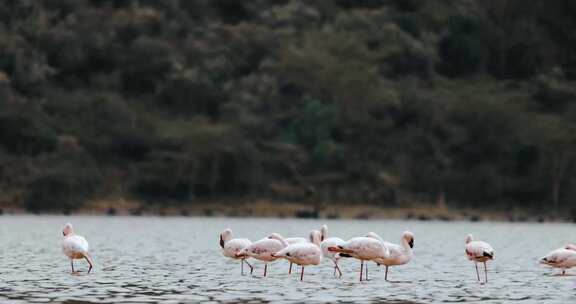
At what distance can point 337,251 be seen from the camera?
29.5 m

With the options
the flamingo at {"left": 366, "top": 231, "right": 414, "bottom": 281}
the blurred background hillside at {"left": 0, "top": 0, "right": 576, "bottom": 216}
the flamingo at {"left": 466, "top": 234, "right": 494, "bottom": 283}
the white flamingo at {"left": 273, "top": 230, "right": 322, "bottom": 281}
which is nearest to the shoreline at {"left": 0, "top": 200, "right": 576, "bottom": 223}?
the blurred background hillside at {"left": 0, "top": 0, "right": 576, "bottom": 216}

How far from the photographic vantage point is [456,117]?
91938 mm

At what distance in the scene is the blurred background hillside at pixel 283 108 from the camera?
88438mm

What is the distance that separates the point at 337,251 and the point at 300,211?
57.2 meters

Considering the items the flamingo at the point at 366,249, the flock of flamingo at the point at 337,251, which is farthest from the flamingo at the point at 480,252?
the flamingo at the point at 366,249

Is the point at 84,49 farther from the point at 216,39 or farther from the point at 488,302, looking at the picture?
the point at 488,302

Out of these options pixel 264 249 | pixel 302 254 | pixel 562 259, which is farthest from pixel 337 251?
pixel 562 259

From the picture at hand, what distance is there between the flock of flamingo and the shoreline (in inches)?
2077

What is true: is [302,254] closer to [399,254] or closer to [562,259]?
[399,254]

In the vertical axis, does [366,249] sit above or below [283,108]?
below

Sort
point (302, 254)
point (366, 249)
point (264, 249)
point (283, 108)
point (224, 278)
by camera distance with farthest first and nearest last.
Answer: point (283, 108)
point (264, 249)
point (224, 278)
point (302, 254)
point (366, 249)

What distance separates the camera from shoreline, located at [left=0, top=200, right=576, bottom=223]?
85.4 m

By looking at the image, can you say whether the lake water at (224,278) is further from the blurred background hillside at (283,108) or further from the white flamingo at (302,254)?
the blurred background hillside at (283,108)

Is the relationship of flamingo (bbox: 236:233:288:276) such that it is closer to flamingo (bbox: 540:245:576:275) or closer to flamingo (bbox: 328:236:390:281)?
flamingo (bbox: 328:236:390:281)
